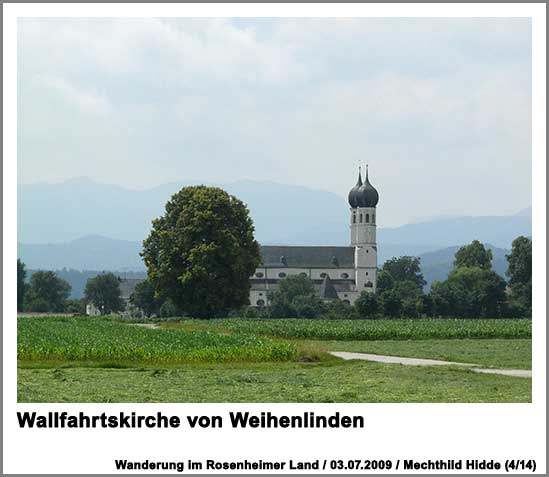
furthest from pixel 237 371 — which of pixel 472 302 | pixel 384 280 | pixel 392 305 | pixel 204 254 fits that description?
pixel 384 280

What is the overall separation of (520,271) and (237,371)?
329ft

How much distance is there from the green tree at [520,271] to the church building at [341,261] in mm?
49783

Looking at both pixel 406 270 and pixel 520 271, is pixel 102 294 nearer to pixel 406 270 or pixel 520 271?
pixel 406 270

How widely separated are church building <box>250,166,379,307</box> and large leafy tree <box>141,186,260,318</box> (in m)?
106

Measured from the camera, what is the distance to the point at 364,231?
610ft

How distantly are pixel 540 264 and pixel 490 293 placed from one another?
85.2m

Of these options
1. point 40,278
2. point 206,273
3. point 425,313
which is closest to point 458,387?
point 206,273

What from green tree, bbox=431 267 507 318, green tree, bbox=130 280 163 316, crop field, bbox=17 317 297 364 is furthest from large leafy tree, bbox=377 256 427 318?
crop field, bbox=17 317 297 364

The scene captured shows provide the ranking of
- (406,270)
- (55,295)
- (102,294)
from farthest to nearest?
(406,270) < (102,294) < (55,295)

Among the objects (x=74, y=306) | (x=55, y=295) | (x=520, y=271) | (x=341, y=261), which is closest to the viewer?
(x=520, y=271)

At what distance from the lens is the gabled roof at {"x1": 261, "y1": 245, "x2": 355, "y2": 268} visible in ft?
609

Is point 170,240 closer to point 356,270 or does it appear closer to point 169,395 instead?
point 169,395

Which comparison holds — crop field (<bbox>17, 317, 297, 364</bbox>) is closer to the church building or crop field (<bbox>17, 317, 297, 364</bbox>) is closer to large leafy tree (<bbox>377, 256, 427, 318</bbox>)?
large leafy tree (<bbox>377, 256, 427, 318</bbox>)

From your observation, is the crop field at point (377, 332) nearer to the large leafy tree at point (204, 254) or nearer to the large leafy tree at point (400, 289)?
the large leafy tree at point (204, 254)
